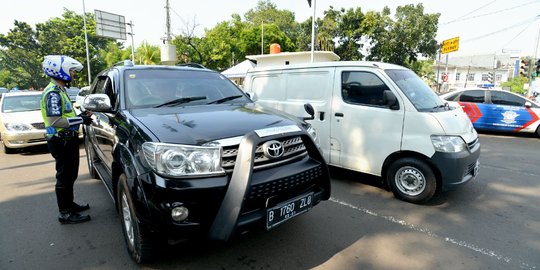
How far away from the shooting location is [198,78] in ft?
12.2

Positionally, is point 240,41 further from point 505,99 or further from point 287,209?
point 287,209

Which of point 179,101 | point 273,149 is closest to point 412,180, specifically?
point 273,149

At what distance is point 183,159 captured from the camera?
212 centimetres

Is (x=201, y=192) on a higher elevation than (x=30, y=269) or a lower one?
higher

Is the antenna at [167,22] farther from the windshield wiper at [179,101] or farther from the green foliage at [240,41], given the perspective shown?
the windshield wiper at [179,101]

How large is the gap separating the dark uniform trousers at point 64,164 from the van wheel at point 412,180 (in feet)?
13.3

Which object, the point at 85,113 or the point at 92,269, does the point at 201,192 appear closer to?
the point at 92,269

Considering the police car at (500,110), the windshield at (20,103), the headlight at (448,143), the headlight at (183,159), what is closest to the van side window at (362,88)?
the headlight at (448,143)

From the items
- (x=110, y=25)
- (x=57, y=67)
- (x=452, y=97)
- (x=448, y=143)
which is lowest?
(x=448, y=143)

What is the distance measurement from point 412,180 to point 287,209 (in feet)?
8.00

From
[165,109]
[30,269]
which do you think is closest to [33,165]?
[30,269]

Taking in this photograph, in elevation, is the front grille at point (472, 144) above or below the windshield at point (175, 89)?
below

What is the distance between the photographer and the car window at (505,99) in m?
9.09

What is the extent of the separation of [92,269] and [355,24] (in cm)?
3113
